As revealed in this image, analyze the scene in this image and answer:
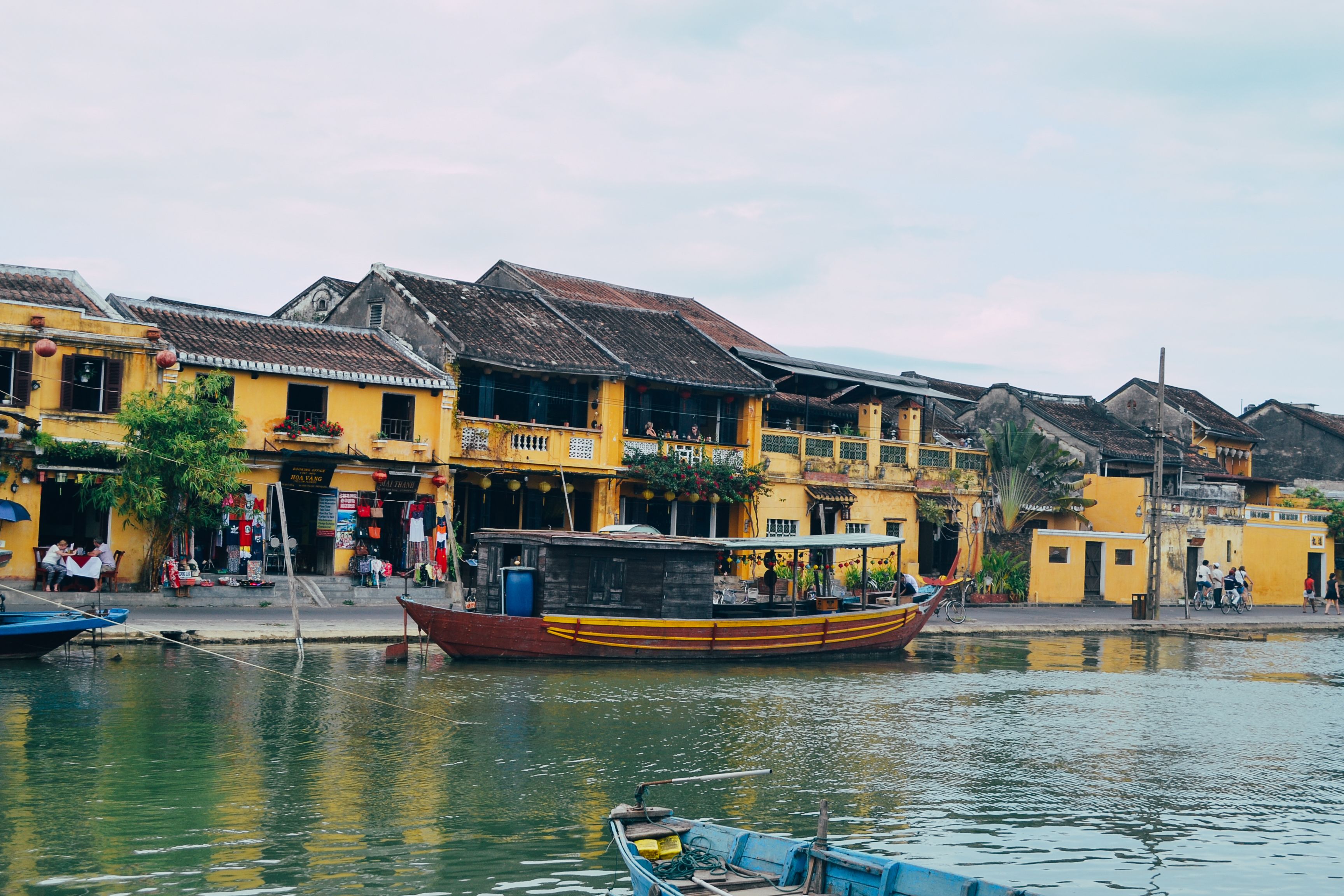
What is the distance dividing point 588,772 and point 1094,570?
31623 millimetres

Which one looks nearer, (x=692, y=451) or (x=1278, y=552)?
(x=692, y=451)

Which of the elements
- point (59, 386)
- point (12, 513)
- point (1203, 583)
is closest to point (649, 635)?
point (12, 513)

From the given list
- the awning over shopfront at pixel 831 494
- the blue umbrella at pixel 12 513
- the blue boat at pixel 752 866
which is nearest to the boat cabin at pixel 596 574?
the blue umbrella at pixel 12 513

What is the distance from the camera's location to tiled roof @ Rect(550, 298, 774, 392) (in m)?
37.0

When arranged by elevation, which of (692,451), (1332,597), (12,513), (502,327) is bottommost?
(1332,597)

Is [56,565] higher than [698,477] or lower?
lower

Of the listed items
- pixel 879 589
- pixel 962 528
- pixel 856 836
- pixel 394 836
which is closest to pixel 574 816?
pixel 394 836

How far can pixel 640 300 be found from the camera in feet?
155

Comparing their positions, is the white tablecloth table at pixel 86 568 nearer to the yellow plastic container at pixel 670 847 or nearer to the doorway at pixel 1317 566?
the yellow plastic container at pixel 670 847

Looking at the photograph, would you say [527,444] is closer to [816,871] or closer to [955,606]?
[955,606]

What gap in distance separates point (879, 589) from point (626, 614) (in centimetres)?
1513

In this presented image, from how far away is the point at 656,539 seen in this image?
83.9 feet

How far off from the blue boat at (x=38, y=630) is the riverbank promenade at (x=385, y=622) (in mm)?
1458

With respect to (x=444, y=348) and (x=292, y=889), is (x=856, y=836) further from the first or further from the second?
(x=444, y=348)
